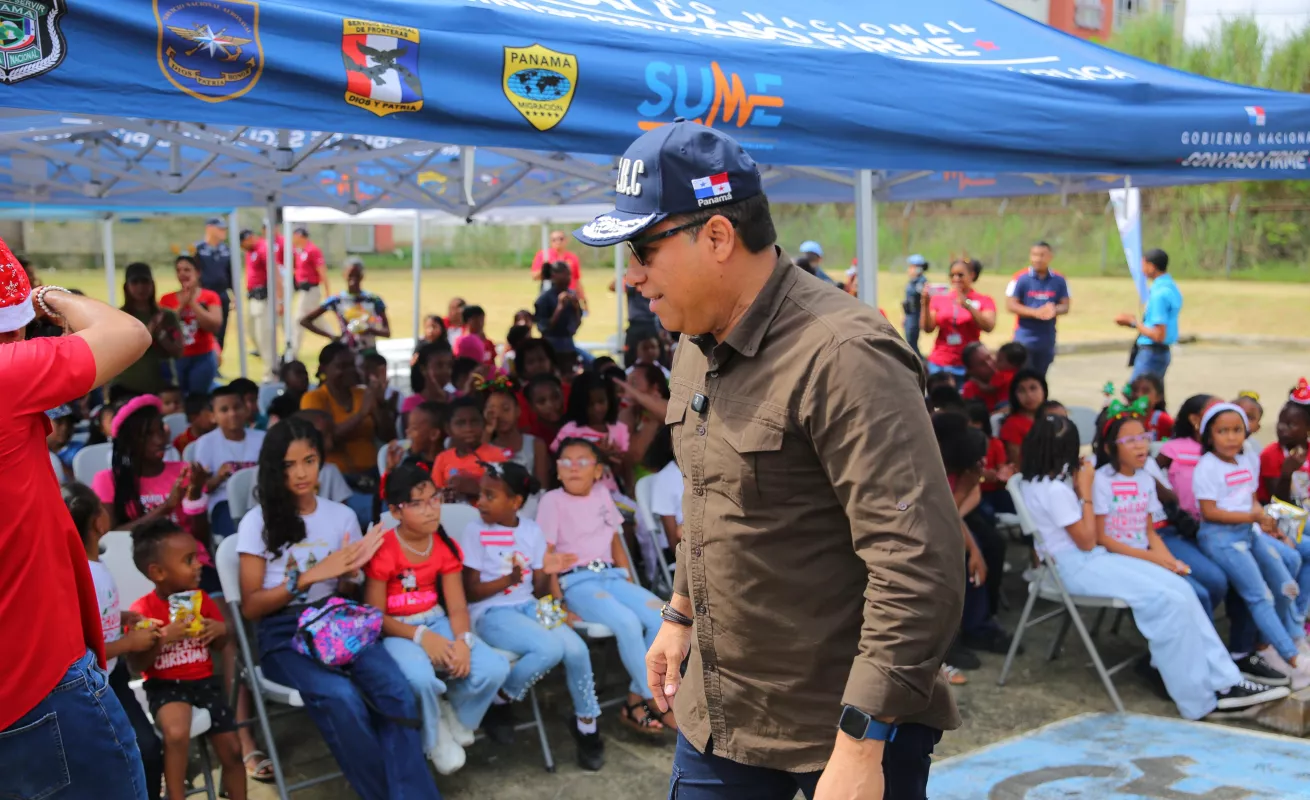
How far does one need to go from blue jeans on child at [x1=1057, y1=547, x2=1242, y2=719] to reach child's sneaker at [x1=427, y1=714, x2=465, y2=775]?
276 cm

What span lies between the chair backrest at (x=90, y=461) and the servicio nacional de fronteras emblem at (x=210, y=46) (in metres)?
2.72

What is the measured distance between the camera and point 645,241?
1.79 metres

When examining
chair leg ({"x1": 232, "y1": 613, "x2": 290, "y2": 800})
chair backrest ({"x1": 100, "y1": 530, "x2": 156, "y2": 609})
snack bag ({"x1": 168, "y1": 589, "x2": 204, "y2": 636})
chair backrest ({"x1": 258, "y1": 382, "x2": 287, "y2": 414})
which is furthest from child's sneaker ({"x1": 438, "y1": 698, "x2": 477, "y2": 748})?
chair backrest ({"x1": 258, "y1": 382, "x2": 287, "y2": 414})

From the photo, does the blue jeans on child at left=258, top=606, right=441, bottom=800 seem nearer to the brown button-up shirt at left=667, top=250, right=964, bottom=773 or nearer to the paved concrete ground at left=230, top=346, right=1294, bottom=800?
→ the paved concrete ground at left=230, top=346, right=1294, bottom=800

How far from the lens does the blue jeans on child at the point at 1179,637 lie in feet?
15.4


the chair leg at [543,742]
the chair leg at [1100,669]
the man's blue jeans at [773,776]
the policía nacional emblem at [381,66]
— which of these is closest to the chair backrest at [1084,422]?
the chair leg at [1100,669]

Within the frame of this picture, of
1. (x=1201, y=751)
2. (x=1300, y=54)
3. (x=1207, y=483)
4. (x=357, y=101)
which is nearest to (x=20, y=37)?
(x=357, y=101)

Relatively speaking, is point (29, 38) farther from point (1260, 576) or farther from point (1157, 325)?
point (1157, 325)

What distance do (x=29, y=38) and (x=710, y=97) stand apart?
2196 mm

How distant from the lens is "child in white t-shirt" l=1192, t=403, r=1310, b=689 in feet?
16.6

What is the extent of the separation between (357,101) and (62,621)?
183cm

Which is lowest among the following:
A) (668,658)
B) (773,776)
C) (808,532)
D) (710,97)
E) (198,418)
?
(198,418)

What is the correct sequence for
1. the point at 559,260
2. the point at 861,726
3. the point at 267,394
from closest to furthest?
the point at 861,726, the point at 267,394, the point at 559,260

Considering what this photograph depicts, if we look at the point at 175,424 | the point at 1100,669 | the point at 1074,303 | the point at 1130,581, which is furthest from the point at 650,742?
the point at 1074,303
